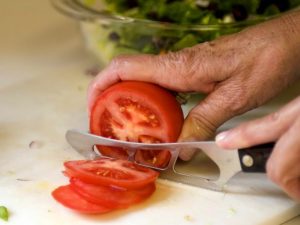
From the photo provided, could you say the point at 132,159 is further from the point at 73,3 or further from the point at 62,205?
the point at 73,3

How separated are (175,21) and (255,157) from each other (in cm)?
49

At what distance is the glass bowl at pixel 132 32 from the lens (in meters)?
1.26

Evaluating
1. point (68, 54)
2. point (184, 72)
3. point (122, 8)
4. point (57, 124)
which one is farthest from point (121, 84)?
point (68, 54)

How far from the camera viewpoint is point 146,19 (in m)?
1.33

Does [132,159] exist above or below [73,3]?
below

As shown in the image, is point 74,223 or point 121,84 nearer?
point 74,223

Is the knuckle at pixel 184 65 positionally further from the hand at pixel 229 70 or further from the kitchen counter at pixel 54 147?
the kitchen counter at pixel 54 147

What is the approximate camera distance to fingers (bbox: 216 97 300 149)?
2.86 ft

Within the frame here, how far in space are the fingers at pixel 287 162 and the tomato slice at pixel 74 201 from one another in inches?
9.3

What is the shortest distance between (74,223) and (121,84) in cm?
24

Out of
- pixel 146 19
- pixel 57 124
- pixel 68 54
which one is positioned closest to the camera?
pixel 57 124

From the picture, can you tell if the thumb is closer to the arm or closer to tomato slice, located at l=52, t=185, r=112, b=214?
the arm

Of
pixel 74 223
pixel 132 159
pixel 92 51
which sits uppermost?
pixel 92 51

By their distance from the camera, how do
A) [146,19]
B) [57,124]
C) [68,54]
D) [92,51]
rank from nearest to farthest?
Result: 1. [57,124]
2. [146,19]
3. [92,51]
4. [68,54]
